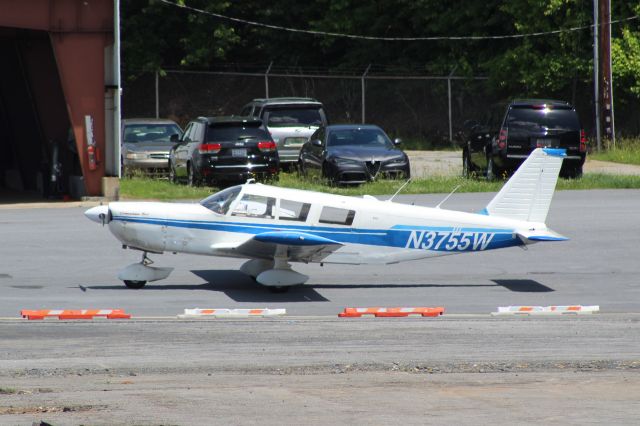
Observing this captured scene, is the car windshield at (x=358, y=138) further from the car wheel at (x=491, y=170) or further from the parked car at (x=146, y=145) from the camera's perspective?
the parked car at (x=146, y=145)

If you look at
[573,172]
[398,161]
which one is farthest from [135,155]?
[573,172]

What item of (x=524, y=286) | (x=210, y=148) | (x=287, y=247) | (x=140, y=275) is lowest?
(x=524, y=286)

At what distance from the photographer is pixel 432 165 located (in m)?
36.9

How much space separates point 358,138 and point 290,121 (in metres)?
4.64

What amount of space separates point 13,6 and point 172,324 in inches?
550

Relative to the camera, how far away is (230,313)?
1432cm

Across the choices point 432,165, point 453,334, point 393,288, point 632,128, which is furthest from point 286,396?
point 632,128

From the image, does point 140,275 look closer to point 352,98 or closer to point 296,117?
point 296,117

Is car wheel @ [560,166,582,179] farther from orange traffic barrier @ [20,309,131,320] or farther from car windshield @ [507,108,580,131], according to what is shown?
orange traffic barrier @ [20,309,131,320]

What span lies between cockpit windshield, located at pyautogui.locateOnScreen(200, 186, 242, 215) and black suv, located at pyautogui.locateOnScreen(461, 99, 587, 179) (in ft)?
47.0

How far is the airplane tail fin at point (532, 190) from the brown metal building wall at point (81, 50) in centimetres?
1337

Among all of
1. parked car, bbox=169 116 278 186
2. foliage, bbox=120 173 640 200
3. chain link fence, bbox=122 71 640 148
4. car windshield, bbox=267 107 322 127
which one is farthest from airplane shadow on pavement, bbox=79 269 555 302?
chain link fence, bbox=122 71 640 148

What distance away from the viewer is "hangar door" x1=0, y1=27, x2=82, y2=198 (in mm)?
28578

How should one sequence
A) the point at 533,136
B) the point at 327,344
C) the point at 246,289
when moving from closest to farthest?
1. the point at 327,344
2. the point at 246,289
3. the point at 533,136
